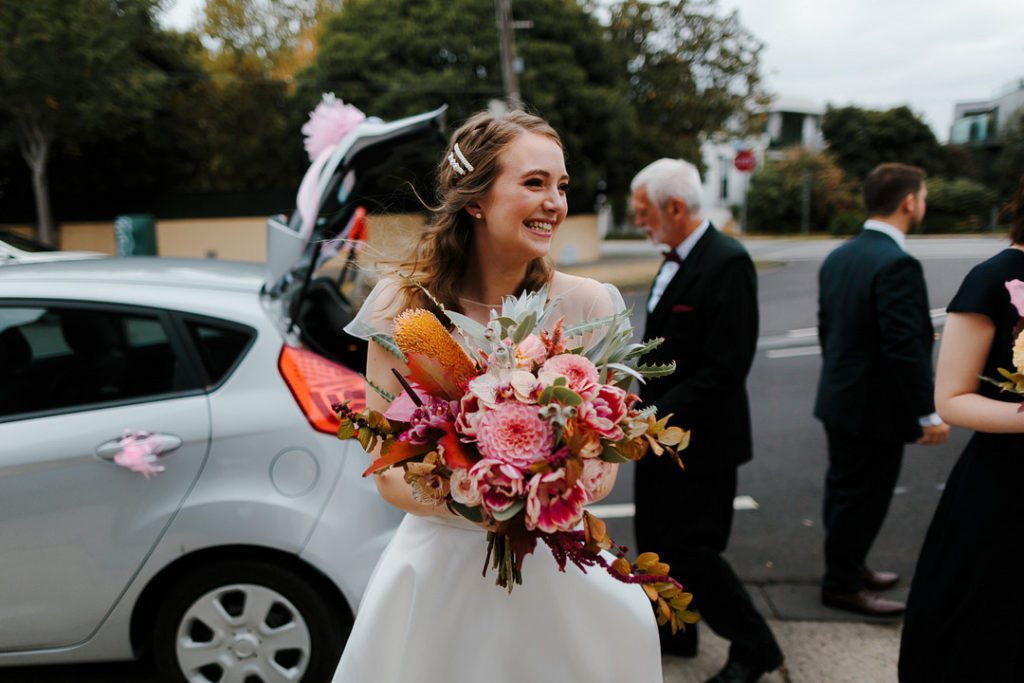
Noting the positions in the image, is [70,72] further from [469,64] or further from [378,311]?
[378,311]

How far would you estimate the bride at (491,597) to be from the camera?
1.65 metres

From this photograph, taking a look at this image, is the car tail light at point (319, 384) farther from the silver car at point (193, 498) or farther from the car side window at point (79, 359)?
the car side window at point (79, 359)

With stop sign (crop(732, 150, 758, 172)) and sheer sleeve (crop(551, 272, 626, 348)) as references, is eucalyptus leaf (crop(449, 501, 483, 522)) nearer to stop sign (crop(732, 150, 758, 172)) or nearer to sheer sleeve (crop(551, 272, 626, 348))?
sheer sleeve (crop(551, 272, 626, 348))

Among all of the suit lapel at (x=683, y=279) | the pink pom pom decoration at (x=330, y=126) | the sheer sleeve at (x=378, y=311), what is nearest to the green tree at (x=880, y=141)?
the suit lapel at (x=683, y=279)

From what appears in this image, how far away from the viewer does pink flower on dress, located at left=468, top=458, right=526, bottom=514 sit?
4.10ft

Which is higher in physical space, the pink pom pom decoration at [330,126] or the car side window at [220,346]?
the pink pom pom decoration at [330,126]

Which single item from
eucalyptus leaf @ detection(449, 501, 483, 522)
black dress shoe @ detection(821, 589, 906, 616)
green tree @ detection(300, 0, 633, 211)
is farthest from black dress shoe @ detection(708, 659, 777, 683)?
green tree @ detection(300, 0, 633, 211)

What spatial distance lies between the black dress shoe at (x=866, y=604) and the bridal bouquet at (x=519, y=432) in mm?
2298

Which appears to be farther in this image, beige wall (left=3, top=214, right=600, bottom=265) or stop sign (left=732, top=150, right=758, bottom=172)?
beige wall (left=3, top=214, right=600, bottom=265)

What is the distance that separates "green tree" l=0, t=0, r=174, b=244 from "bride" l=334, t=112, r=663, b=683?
1759 cm

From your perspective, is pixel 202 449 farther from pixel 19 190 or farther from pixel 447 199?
pixel 19 190

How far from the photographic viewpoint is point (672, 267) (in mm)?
3000

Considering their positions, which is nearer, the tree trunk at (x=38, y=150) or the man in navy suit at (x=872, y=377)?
the man in navy suit at (x=872, y=377)

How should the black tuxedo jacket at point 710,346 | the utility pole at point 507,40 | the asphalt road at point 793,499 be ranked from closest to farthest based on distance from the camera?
the black tuxedo jacket at point 710,346
the asphalt road at point 793,499
the utility pole at point 507,40
